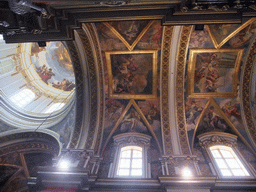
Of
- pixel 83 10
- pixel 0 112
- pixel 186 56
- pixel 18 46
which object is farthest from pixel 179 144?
pixel 18 46

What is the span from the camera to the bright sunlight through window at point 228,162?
7.36m

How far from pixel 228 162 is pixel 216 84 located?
4133 millimetres

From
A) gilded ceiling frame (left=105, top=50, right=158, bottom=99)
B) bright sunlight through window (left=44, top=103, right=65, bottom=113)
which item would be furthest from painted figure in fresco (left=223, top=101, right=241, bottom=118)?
bright sunlight through window (left=44, top=103, right=65, bottom=113)

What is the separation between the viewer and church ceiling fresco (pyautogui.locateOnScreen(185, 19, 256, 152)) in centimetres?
904

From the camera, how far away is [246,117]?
969 centimetres

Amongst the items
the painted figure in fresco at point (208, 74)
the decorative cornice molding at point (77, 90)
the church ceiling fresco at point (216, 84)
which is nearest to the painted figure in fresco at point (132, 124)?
the decorative cornice molding at point (77, 90)

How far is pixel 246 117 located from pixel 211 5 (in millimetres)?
8234

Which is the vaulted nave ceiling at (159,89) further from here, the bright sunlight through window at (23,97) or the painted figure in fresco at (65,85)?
→ the painted figure in fresco at (65,85)

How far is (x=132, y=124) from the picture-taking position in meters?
10.0

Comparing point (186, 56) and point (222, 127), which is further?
point (222, 127)

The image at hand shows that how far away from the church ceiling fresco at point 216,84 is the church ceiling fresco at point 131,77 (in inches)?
71.5

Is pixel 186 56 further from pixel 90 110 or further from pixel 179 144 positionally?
pixel 90 110

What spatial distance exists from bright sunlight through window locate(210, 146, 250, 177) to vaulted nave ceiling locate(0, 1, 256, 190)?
0.48 meters

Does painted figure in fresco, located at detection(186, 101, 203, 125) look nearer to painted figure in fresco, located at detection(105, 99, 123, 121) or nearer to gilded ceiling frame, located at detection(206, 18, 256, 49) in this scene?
gilded ceiling frame, located at detection(206, 18, 256, 49)
